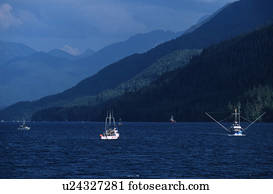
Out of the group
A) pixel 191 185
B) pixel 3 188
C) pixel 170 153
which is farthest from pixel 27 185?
pixel 170 153

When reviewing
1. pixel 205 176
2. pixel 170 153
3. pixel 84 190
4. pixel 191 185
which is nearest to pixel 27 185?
pixel 84 190

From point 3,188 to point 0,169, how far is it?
4729cm

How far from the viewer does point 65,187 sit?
75.6 m

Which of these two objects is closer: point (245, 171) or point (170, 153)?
point (245, 171)

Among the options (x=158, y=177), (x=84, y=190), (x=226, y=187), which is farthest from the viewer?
(x=158, y=177)

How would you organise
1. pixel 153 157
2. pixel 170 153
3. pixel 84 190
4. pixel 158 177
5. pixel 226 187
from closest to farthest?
pixel 84 190 → pixel 226 187 → pixel 158 177 → pixel 153 157 → pixel 170 153

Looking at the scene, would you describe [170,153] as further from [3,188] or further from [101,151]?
[3,188]

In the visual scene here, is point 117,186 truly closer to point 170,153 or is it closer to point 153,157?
point 153,157

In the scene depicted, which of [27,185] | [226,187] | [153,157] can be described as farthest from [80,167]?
[226,187]

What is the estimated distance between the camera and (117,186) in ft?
252

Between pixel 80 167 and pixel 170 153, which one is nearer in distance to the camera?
pixel 80 167

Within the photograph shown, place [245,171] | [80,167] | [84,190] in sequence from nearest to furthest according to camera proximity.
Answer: [84,190] < [245,171] < [80,167]

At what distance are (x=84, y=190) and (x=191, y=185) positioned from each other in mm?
15615

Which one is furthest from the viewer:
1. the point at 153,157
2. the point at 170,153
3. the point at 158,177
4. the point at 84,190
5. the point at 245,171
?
the point at 170,153
